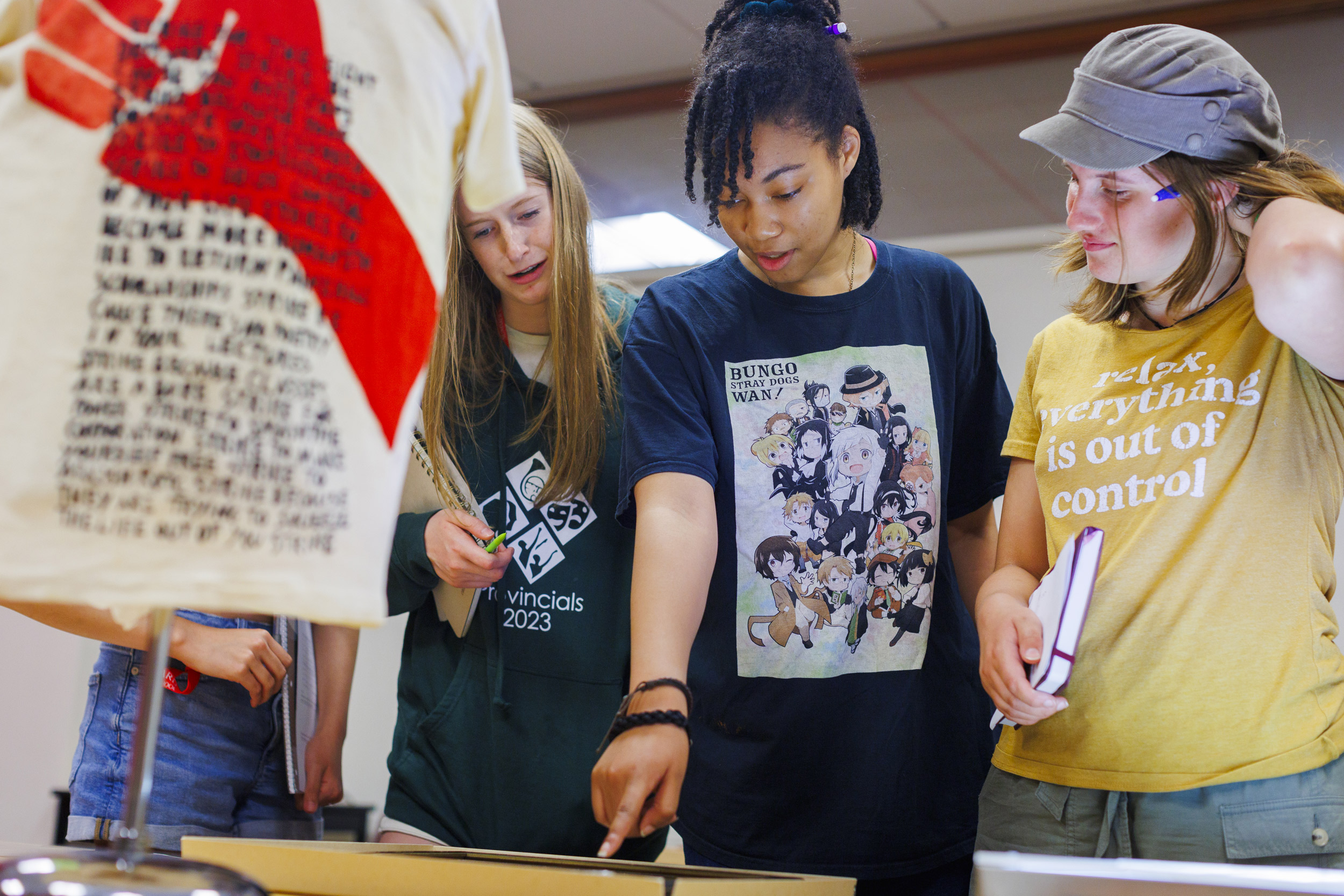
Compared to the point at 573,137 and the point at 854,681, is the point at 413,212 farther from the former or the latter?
the point at 573,137

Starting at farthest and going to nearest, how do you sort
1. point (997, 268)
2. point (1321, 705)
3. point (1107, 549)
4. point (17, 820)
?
point (17, 820), point (997, 268), point (1107, 549), point (1321, 705)

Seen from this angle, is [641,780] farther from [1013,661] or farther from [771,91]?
[771,91]

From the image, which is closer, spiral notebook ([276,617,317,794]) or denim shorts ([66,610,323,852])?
denim shorts ([66,610,323,852])

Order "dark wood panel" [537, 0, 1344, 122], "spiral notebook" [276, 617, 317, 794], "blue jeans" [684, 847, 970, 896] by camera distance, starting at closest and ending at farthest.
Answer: "blue jeans" [684, 847, 970, 896] < "spiral notebook" [276, 617, 317, 794] < "dark wood panel" [537, 0, 1344, 122]

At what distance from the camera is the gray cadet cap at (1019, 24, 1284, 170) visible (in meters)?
0.98

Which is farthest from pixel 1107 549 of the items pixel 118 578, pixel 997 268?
pixel 997 268

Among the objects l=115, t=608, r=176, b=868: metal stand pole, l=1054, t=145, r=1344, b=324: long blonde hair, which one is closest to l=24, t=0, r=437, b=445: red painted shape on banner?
l=115, t=608, r=176, b=868: metal stand pole

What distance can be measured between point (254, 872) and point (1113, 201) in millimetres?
940

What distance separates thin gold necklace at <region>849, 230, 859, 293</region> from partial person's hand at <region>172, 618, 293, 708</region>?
2.64ft

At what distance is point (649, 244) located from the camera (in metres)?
3.44

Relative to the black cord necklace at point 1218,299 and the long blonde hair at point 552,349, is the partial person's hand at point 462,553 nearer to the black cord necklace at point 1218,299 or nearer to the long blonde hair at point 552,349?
the long blonde hair at point 552,349

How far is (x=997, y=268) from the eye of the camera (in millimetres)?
2830

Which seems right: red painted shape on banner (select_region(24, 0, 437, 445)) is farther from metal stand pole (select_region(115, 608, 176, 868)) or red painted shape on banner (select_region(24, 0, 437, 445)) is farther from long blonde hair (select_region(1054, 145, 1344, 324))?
long blonde hair (select_region(1054, 145, 1344, 324))

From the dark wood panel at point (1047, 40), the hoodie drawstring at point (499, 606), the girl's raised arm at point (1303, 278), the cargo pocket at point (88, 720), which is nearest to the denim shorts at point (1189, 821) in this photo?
the girl's raised arm at point (1303, 278)
